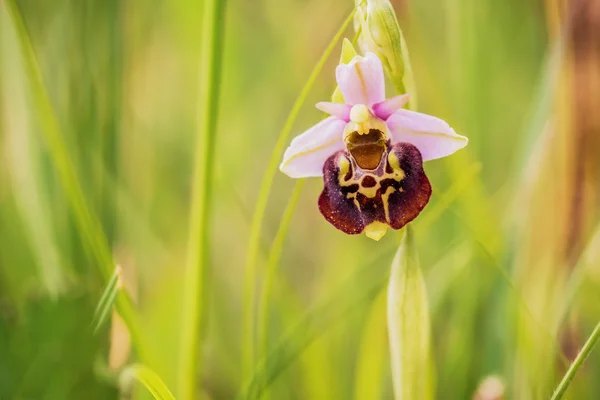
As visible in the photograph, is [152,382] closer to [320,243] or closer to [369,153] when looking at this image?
[369,153]

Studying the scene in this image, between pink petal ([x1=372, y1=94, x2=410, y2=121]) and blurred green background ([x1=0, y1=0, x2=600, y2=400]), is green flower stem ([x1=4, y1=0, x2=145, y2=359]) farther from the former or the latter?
pink petal ([x1=372, y1=94, x2=410, y2=121])

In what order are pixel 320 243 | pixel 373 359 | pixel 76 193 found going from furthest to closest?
pixel 320 243, pixel 373 359, pixel 76 193

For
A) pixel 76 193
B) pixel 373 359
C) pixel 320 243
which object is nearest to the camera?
pixel 76 193

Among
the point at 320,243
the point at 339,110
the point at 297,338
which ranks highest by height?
the point at 339,110

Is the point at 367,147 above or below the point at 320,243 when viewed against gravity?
above

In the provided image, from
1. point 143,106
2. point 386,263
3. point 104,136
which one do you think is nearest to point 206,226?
point 104,136

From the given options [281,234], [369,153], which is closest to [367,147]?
[369,153]

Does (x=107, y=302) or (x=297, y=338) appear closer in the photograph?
(x=107, y=302)
